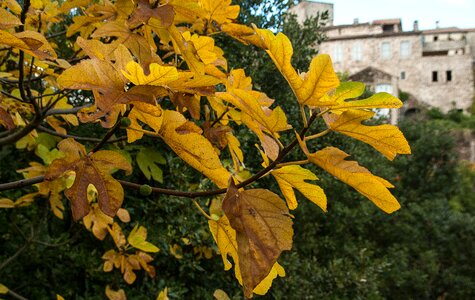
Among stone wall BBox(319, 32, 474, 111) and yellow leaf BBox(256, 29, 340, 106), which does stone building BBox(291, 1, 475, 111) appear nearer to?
stone wall BBox(319, 32, 474, 111)

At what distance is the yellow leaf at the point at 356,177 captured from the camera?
0.59 metres

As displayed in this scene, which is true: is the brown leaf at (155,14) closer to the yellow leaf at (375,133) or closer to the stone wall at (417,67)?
the yellow leaf at (375,133)

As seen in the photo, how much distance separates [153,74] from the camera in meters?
0.62

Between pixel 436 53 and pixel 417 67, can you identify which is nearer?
pixel 417 67

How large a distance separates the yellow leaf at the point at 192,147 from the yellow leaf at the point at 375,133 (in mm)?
165

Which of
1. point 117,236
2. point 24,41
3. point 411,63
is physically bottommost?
point 411,63

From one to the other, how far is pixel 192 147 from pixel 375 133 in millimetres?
234

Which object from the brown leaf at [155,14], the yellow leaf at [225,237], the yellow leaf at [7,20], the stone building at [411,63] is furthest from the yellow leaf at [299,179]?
the stone building at [411,63]

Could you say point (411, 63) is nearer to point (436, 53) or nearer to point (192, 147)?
point (436, 53)

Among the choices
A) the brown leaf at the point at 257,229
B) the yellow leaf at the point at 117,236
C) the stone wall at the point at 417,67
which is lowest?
the stone wall at the point at 417,67

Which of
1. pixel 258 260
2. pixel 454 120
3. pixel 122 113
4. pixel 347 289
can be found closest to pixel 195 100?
pixel 122 113

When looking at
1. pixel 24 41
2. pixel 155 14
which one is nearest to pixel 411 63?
pixel 155 14

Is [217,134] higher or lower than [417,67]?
higher

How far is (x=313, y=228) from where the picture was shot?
6812mm
